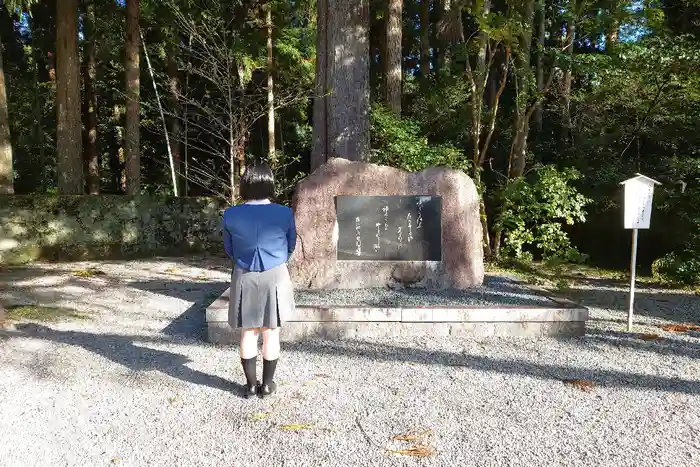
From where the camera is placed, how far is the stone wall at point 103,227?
840cm

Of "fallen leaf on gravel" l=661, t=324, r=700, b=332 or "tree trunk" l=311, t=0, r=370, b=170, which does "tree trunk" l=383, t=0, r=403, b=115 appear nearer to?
"tree trunk" l=311, t=0, r=370, b=170

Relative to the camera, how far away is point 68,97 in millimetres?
9953

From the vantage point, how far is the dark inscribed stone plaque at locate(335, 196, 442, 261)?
513cm

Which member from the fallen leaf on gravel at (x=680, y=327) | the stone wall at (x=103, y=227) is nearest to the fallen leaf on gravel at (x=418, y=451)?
the fallen leaf on gravel at (x=680, y=327)

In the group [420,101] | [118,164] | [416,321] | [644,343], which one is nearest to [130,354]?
[416,321]

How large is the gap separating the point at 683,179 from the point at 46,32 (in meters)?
16.0

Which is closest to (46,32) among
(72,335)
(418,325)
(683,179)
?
(72,335)

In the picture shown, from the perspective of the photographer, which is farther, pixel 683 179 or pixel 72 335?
pixel 683 179

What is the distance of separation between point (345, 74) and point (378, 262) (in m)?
2.94

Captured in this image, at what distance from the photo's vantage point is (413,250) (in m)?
5.18

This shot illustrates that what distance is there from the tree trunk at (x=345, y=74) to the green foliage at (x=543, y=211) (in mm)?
2816

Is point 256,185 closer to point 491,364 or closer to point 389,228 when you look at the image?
point 491,364

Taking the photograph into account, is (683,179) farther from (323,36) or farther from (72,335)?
(72,335)

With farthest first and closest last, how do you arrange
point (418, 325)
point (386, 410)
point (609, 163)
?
1. point (609, 163)
2. point (418, 325)
3. point (386, 410)
